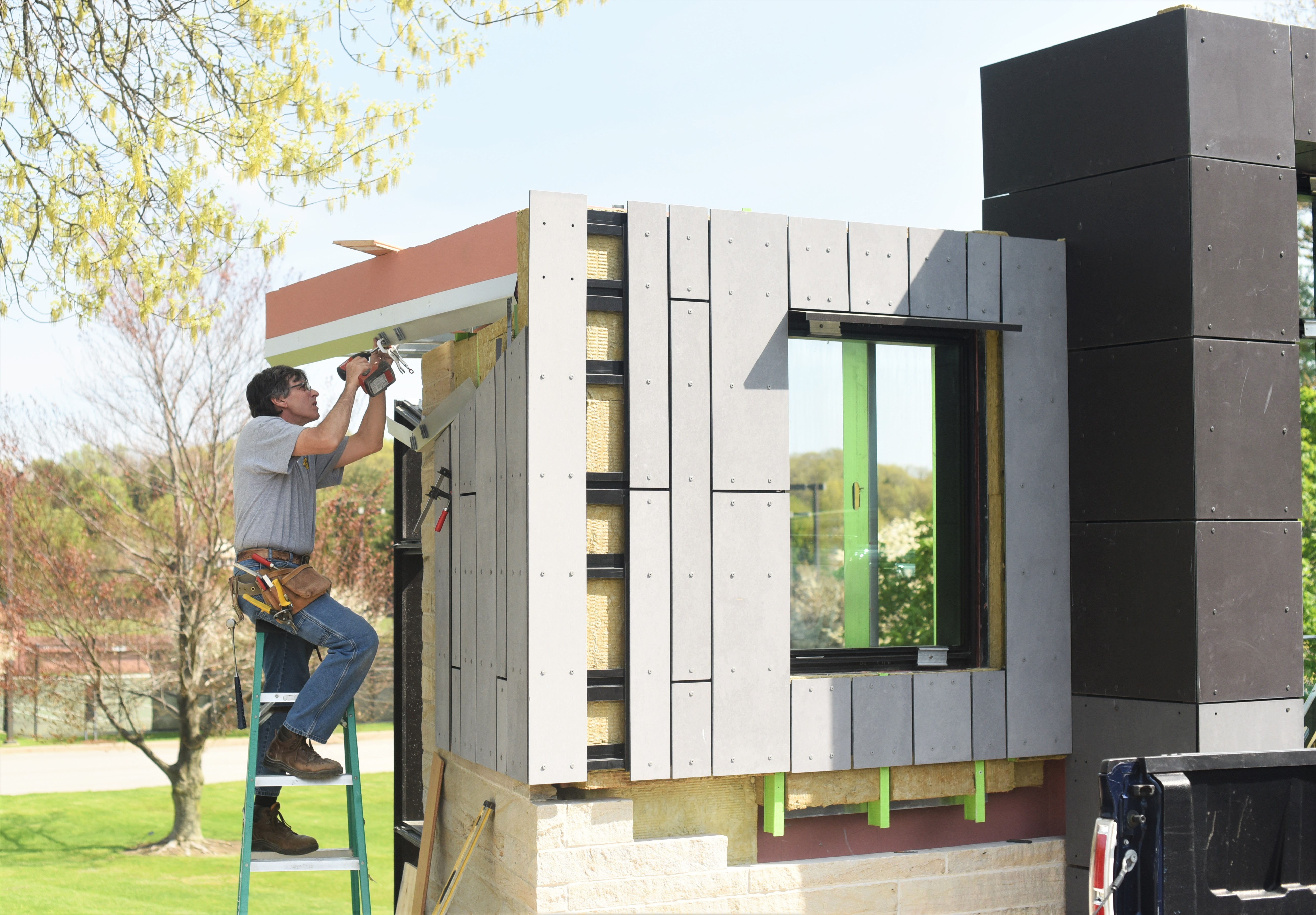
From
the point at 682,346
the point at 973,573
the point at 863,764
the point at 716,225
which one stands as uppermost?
the point at 716,225

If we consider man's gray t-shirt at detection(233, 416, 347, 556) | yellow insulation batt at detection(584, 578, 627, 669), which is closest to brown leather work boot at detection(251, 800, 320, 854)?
man's gray t-shirt at detection(233, 416, 347, 556)

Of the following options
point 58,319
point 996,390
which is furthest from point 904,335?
point 58,319

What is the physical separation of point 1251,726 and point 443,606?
3891 millimetres

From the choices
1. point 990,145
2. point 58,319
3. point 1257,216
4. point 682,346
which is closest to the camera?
point 682,346

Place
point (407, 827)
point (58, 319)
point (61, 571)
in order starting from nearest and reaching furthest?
point (407, 827) < point (58, 319) < point (61, 571)

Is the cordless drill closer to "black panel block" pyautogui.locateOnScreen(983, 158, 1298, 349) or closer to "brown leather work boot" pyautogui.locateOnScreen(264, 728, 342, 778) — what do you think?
"brown leather work boot" pyautogui.locateOnScreen(264, 728, 342, 778)

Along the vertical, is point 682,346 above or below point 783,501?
above

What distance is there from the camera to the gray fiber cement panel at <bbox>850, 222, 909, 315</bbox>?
5.32 meters

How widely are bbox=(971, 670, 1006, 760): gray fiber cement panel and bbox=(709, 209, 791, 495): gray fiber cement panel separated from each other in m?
1.32

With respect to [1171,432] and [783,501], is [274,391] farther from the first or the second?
[1171,432]

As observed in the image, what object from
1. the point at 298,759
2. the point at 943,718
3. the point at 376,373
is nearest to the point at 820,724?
the point at 943,718

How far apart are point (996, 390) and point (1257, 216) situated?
135 cm

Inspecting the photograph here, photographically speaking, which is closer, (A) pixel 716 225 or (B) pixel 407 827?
(A) pixel 716 225

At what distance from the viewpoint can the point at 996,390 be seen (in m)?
5.64
